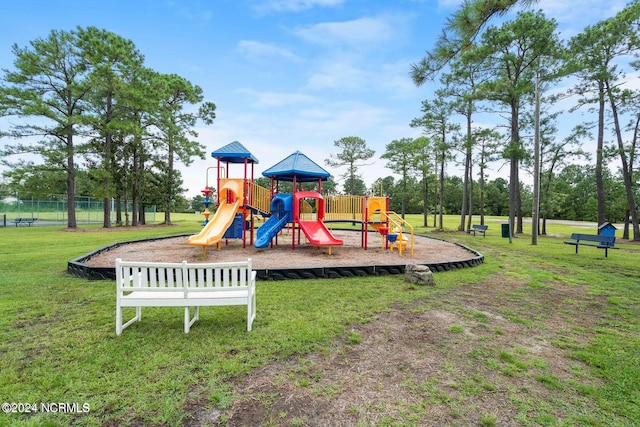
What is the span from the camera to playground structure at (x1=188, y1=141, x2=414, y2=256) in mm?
A: 10875

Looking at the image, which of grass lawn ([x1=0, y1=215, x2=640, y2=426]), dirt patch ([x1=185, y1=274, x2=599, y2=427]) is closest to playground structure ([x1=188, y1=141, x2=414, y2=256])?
grass lawn ([x1=0, y1=215, x2=640, y2=426])

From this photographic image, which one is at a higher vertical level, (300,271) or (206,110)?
(206,110)

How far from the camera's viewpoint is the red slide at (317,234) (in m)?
10.2

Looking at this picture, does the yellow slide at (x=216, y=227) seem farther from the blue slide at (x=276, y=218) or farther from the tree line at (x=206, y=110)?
the tree line at (x=206, y=110)

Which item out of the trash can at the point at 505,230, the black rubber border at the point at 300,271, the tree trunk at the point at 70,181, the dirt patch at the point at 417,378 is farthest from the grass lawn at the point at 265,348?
the tree trunk at the point at 70,181

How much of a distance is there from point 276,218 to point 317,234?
6.55 ft

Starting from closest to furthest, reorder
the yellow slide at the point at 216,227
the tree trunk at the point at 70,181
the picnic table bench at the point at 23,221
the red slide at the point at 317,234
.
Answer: the yellow slide at the point at 216,227
the red slide at the point at 317,234
the tree trunk at the point at 70,181
the picnic table bench at the point at 23,221

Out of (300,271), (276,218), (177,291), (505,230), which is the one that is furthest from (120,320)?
(505,230)

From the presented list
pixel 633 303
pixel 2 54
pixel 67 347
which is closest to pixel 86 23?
pixel 2 54

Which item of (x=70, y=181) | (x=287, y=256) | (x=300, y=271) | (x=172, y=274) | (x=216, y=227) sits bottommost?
(x=287, y=256)

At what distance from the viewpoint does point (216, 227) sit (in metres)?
10.2

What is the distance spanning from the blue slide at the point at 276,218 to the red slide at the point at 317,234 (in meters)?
0.70

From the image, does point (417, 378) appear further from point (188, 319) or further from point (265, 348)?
point (188, 319)

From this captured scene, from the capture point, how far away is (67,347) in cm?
334
